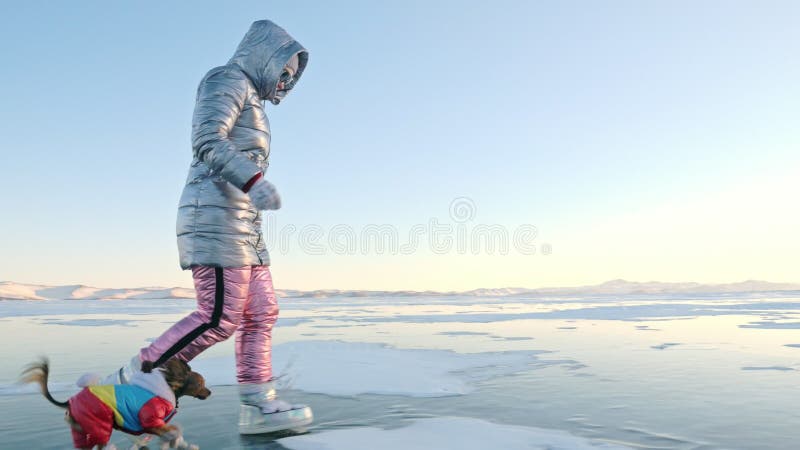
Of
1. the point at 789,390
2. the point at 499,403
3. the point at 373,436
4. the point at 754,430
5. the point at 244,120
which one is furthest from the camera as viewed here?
the point at 789,390

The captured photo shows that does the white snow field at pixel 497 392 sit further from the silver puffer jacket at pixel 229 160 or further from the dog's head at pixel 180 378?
the silver puffer jacket at pixel 229 160

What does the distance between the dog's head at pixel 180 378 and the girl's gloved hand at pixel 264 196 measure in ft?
2.36

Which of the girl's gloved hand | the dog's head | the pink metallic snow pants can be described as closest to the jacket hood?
the girl's gloved hand

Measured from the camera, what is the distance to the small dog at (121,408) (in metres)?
2.03

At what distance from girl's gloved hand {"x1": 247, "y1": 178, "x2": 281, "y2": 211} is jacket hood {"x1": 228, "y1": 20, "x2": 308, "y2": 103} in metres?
0.70

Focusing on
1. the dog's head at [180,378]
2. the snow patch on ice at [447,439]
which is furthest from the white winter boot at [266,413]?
the dog's head at [180,378]

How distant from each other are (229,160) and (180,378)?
92 cm

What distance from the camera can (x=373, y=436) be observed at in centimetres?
240

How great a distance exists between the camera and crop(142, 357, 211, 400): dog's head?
2.26 meters

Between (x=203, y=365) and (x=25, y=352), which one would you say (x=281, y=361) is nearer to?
(x=203, y=365)

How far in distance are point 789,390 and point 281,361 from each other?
3.76 m

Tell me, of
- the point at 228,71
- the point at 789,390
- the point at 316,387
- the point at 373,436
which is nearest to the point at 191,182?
the point at 228,71

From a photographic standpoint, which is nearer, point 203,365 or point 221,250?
point 221,250

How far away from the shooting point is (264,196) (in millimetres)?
2359
